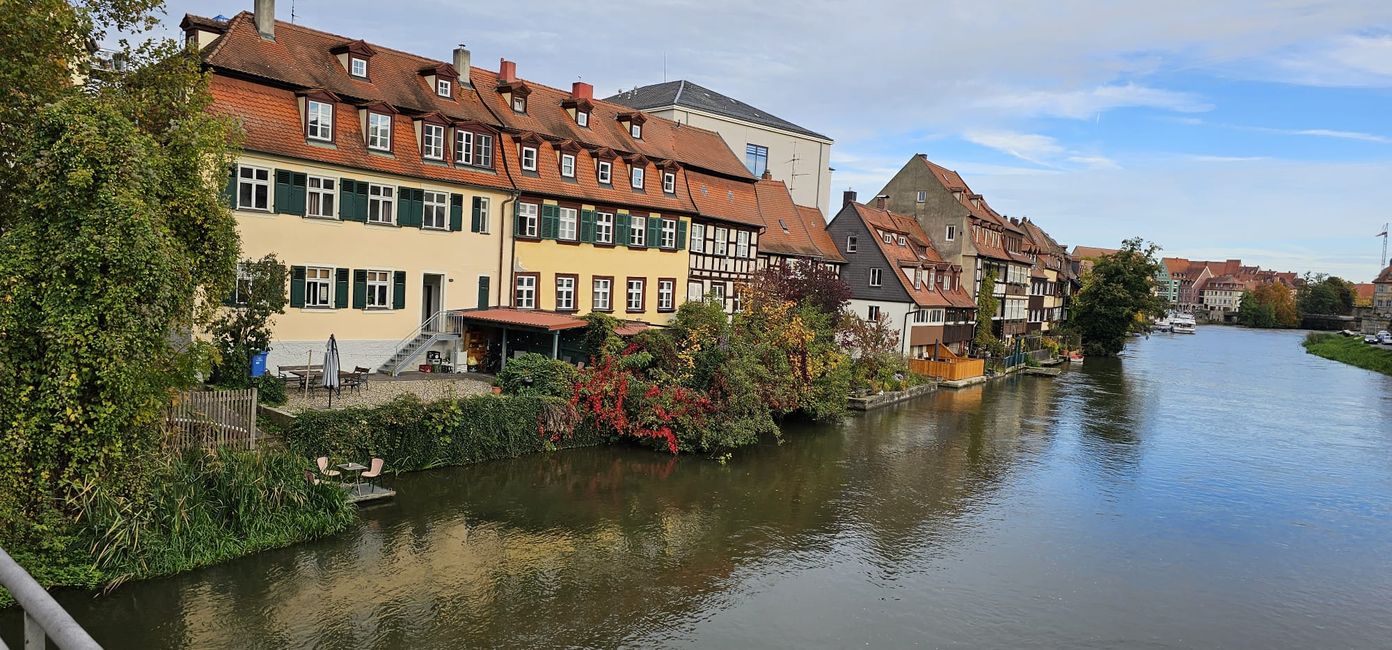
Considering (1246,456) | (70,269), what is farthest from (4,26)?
(1246,456)

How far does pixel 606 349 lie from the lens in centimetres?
2503

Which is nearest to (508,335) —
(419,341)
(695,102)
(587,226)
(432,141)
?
(419,341)

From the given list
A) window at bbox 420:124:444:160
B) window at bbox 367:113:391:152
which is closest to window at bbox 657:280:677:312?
window at bbox 420:124:444:160

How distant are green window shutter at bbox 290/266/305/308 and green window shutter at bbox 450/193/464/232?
507cm

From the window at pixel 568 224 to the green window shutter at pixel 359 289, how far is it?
730 cm

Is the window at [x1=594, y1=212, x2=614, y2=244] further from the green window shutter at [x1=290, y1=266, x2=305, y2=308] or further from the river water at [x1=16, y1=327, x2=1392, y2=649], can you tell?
→ the green window shutter at [x1=290, y1=266, x2=305, y2=308]

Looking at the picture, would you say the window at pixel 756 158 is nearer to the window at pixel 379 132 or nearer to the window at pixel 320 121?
the window at pixel 379 132

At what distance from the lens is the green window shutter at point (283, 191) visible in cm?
2354

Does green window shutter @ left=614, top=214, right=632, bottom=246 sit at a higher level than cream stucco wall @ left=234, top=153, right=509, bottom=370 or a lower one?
higher

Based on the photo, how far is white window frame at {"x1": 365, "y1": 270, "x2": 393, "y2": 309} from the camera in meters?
25.9

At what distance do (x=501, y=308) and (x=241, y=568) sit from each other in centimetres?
1638

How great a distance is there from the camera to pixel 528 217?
29891 millimetres

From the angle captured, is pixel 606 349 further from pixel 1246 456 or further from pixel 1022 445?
pixel 1246 456

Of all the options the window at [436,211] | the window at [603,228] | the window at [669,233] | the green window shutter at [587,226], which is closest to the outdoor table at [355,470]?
the window at [436,211]
